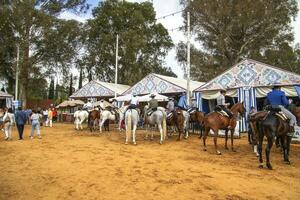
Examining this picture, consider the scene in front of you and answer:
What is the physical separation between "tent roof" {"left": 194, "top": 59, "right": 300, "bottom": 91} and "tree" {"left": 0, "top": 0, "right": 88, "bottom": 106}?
61.6ft

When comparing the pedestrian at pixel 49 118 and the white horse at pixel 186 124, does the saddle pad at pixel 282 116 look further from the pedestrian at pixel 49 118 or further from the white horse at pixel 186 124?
the pedestrian at pixel 49 118

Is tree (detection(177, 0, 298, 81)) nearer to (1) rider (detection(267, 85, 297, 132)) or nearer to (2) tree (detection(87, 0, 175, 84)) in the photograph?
(2) tree (detection(87, 0, 175, 84))

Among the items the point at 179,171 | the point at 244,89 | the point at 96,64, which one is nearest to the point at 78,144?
the point at 179,171

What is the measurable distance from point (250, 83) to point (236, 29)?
14344 mm

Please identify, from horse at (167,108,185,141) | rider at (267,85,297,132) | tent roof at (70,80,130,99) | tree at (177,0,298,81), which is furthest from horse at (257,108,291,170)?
tree at (177,0,298,81)

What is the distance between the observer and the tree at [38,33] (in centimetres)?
3241

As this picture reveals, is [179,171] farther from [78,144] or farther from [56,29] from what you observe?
[56,29]

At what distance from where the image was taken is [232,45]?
3381 cm

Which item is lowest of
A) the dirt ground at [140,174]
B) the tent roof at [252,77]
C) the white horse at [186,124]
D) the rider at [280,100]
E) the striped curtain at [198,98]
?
the dirt ground at [140,174]

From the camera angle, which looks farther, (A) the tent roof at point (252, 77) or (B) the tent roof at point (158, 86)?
(B) the tent roof at point (158, 86)

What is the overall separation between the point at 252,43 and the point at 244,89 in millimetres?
14791

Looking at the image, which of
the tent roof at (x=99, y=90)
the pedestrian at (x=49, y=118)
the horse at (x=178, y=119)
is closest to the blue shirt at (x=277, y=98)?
the horse at (x=178, y=119)

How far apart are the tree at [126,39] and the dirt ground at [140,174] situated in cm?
2921

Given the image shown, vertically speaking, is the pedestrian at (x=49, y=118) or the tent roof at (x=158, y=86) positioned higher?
the tent roof at (x=158, y=86)
